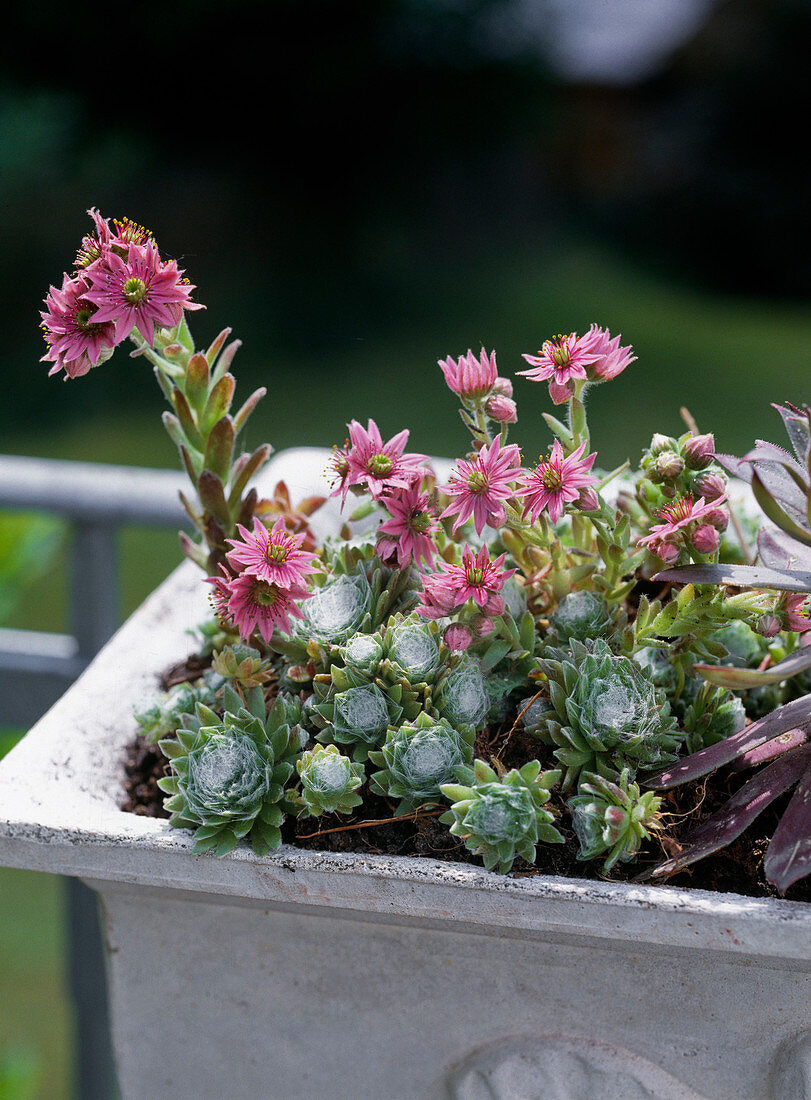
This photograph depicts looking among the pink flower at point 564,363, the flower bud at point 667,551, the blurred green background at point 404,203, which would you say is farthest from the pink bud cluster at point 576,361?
the blurred green background at point 404,203

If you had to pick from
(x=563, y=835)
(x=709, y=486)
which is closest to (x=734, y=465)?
(x=709, y=486)

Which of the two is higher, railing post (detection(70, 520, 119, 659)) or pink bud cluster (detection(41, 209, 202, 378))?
pink bud cluster (detection(41, 209, 202, 378))

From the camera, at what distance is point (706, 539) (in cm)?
60

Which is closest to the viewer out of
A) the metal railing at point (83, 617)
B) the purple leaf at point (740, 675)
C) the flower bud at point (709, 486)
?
the purple leaf at point (740, 675)

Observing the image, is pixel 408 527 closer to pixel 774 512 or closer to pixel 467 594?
pixel 467 594

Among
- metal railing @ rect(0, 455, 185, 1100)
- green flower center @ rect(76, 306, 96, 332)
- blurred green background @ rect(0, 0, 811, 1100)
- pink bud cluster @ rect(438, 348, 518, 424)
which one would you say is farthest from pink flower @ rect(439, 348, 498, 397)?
blurred green background @ rect(0, 0, 811, 1100)

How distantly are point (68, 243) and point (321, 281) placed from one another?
166 centimetres

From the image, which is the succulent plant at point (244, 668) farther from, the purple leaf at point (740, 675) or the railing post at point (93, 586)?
the railing post at point (93, 586)

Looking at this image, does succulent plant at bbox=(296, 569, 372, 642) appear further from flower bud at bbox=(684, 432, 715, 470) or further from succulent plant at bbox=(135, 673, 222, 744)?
flower bud at bbox=(684, 432, 715, 470)

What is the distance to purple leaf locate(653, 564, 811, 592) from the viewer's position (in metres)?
0.57

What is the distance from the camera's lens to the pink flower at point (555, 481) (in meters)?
0.59

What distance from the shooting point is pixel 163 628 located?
0.85 m

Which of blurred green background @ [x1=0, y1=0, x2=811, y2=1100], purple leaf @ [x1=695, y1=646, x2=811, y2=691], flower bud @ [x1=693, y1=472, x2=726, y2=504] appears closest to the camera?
purple leaf @ [x1=695, y1=646, x2=811, y2=691]

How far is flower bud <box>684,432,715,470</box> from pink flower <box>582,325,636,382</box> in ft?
A: 0.20
